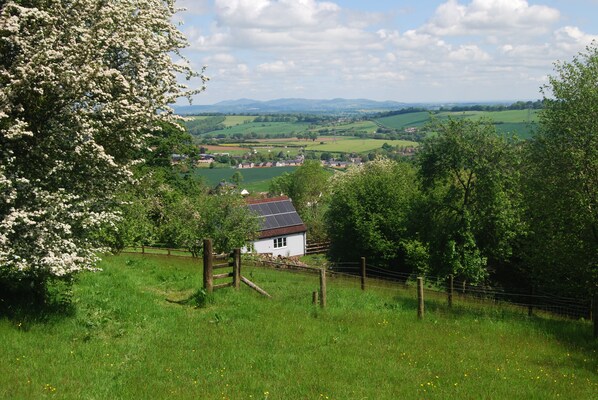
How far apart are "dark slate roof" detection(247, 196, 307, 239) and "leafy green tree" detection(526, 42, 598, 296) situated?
58.5 meters

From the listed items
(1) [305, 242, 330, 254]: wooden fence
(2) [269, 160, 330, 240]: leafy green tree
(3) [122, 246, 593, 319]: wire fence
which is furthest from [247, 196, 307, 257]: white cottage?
(3) [122, 246, 593, 319]: wire fence

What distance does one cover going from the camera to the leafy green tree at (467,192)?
27.8 m

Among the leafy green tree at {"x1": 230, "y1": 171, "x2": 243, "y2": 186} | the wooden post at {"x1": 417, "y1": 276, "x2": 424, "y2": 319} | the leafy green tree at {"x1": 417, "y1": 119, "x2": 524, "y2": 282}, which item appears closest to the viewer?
the wooden post at {"x1": 417, "y1": 276, "x2": 424, "y2": 319}

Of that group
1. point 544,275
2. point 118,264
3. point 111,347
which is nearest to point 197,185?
point 118,264

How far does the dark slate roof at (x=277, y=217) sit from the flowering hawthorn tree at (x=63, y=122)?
64691mm

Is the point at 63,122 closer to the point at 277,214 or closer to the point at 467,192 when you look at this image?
the point at 467,192

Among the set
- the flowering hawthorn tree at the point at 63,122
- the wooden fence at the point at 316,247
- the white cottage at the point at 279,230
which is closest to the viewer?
the flowering hawthorn tree at the point at 63,122

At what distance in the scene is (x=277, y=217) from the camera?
8488 centimetres

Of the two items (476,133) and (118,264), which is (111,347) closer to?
(118,264)

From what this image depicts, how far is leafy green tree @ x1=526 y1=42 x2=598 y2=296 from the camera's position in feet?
70.1

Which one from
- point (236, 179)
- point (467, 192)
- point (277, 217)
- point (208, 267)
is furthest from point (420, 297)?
point (277, 217)

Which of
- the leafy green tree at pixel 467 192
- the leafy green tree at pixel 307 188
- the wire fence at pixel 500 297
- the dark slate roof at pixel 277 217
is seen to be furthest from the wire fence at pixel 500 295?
the leafy green tree at pixel 307 188

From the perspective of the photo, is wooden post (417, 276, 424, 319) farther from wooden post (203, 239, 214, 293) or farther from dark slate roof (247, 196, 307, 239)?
dark slate roof (247, 196, 307, 239)

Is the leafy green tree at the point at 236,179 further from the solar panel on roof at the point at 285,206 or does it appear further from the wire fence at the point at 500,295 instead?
the wire fence at the point at 500,295
